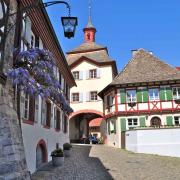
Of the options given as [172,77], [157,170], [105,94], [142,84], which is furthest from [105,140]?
[157,170]

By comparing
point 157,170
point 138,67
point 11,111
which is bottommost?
point 157,170

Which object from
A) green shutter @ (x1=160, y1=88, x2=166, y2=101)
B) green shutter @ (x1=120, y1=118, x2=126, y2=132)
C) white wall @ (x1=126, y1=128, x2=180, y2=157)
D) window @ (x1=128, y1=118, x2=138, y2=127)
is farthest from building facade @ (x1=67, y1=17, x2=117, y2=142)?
white wall @ (x1=126, y1=128, x2=180, y2=157)

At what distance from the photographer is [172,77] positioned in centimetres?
2675

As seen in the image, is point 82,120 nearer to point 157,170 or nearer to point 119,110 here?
point 119,110

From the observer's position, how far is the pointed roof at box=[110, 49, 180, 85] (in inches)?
1066

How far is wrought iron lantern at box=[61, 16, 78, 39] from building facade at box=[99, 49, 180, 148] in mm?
18822

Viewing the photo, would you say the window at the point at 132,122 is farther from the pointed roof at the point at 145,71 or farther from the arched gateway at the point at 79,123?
the arched gateway at the point at 79,123

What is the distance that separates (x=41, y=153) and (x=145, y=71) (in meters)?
16.8

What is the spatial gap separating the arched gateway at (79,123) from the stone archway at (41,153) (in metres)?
20.0

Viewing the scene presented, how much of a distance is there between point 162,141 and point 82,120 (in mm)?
19164

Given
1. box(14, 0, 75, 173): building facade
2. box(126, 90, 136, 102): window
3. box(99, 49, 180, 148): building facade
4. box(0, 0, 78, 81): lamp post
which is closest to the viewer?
box(0, 0, 78, 81): lamp post

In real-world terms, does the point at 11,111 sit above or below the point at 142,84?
below

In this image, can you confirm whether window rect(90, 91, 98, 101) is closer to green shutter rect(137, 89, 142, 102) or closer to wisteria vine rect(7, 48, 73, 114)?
green shutter rect(137, 89, 142, 102)

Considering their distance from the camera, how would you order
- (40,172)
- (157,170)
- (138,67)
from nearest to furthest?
(40,172), (157,170), (138,67)
